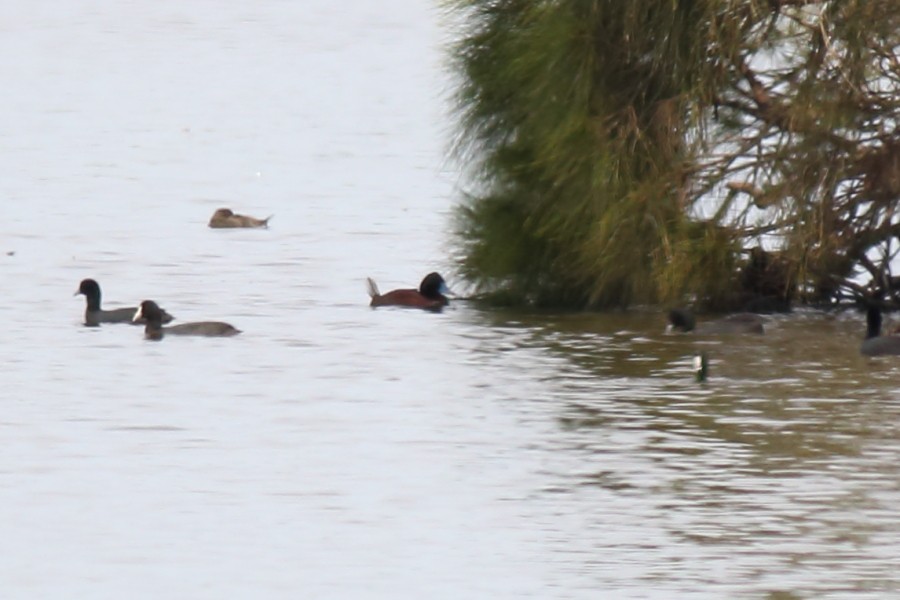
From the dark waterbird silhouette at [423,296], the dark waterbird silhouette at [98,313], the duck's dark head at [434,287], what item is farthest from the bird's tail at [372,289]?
the dark waterbird silhouette at [98,313]

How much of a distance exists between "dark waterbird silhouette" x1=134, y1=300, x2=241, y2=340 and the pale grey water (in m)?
0.22

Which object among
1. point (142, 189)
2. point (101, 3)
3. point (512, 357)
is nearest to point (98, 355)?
point (512, 357)

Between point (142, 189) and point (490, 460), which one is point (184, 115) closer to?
point (142, 189)

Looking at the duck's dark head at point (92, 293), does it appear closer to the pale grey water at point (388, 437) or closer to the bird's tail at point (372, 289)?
the pale grey water at point (388, 437)

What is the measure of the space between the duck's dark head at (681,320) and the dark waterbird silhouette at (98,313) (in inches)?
162

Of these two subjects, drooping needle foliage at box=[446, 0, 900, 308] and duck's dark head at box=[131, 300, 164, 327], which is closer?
drooping needle foliage at box=[446, 0, 900, 308]

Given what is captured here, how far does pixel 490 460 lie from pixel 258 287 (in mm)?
9515

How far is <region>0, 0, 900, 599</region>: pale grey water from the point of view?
11.4 m

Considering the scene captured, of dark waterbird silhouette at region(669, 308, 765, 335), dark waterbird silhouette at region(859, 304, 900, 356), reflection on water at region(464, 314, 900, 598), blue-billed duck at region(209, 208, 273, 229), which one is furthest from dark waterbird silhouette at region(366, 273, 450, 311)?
blue-billed duck at region(209, 208, 273, 229)

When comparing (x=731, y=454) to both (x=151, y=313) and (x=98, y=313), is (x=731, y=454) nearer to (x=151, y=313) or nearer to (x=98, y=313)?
(x=151, y=313)

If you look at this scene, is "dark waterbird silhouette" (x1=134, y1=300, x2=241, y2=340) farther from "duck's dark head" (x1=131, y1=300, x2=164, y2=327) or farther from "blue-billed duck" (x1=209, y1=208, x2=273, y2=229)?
"blue-billed duck" (x1=209, y1=208, x2=273, y2=229)

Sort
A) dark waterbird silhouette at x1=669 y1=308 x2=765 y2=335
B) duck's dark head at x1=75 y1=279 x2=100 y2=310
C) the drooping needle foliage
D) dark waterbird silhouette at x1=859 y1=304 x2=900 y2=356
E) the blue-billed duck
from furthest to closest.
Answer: the blue-billed duck, duck's dark head at x1=75 y1=279 x2=100 y2=310, dark waterbird silhouette at x1=669 y1=308 x2=765 y2=335, the drooping needle foliage, dark waterbird silhouette at x1=859 y1=304 x2=900 y2=356

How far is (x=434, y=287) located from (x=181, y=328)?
106 inches

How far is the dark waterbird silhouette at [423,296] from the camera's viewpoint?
21328mm
